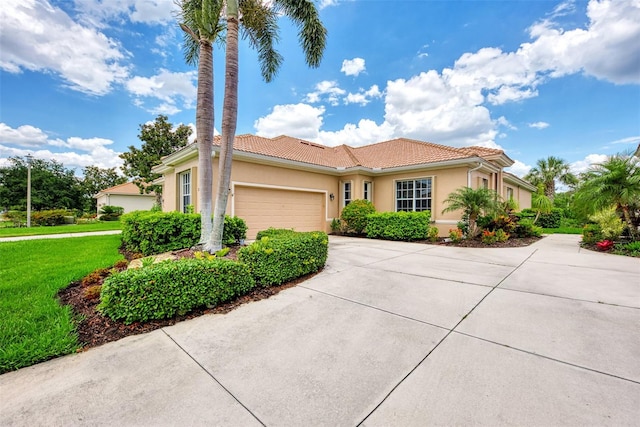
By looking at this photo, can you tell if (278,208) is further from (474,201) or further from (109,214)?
(109,214)

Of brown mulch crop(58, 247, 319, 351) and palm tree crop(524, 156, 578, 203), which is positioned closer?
brown mulch crop(58, 247, 319, 351)

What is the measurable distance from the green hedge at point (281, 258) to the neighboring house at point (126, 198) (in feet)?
100

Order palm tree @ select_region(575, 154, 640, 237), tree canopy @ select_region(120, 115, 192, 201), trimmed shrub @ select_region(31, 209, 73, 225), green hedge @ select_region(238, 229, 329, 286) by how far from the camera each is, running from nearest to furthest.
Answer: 1. green hedge @ select_region(238, 229, 329, 286)
2. palm tree @ select_region(575, 154, 640, 237)
3. trimmed shrub @ select_region(31, 209, 73, 225)
4. tree canopy @ select_region(120, 115, 192, 201)

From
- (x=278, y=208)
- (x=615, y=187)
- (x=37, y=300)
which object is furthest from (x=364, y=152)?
(x=37, y=300)

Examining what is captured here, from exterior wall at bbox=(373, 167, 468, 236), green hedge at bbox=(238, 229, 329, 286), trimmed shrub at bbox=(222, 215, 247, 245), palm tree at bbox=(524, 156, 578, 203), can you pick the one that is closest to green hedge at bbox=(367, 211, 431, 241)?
exterior wall at bbox=(373, 167, 468, 236)

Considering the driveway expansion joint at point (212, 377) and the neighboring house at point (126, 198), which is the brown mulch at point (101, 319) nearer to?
the driveway expansion joint at point (212, 377)

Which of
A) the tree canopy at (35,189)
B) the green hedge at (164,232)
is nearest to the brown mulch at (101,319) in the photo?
the green hedge at (164,232)

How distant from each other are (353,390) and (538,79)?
15.4m

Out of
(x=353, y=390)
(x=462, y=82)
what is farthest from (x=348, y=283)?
(x=462, y=82)

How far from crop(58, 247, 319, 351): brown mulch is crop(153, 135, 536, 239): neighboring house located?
5826 mm

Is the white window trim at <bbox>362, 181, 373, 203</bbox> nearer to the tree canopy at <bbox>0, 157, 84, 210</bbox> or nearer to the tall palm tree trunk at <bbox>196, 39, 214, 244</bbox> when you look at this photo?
the tall palm tree trunk at <bbox>196, 39, 214, 244</bbox>

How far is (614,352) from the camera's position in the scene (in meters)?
2.46

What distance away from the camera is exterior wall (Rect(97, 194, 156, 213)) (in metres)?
28.6

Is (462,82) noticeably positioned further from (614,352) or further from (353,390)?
(353,390)
